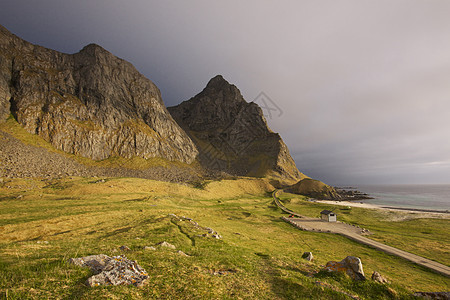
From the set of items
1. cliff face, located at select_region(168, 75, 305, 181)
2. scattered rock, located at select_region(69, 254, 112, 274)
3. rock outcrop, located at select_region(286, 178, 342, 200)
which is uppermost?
cliff face, located at select_region(168, 75, 305, 181)

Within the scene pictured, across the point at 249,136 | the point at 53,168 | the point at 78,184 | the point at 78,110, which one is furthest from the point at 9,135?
the point at 249,136

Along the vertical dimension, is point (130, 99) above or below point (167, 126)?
above

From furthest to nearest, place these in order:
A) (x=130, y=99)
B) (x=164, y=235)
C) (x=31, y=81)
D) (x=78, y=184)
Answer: (x=130, y=99), (x=31, y=81), (x=78, y=184), (x=164, y=235)

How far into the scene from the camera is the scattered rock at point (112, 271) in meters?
7.12

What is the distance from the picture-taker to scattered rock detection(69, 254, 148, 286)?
712 centimetres

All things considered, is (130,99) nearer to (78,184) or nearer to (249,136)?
(78,184)

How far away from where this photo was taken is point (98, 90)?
356ft

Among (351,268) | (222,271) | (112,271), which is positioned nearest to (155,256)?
(112,271)

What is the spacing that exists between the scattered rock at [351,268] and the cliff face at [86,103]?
11199 cm

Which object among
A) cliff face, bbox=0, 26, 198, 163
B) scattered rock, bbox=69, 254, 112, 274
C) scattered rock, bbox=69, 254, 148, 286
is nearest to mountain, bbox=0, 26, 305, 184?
cliff face, bbox=0, 26, 198, 163

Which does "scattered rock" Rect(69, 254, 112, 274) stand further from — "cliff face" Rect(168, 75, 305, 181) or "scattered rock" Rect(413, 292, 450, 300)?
"cliff face" Rect(168, 75, 305, 181)

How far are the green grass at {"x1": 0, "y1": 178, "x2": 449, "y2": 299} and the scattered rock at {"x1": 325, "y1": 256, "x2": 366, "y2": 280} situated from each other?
644 mm

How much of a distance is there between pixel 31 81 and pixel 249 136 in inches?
6480

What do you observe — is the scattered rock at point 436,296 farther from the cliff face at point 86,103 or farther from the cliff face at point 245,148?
the cliff face at point 245,148
